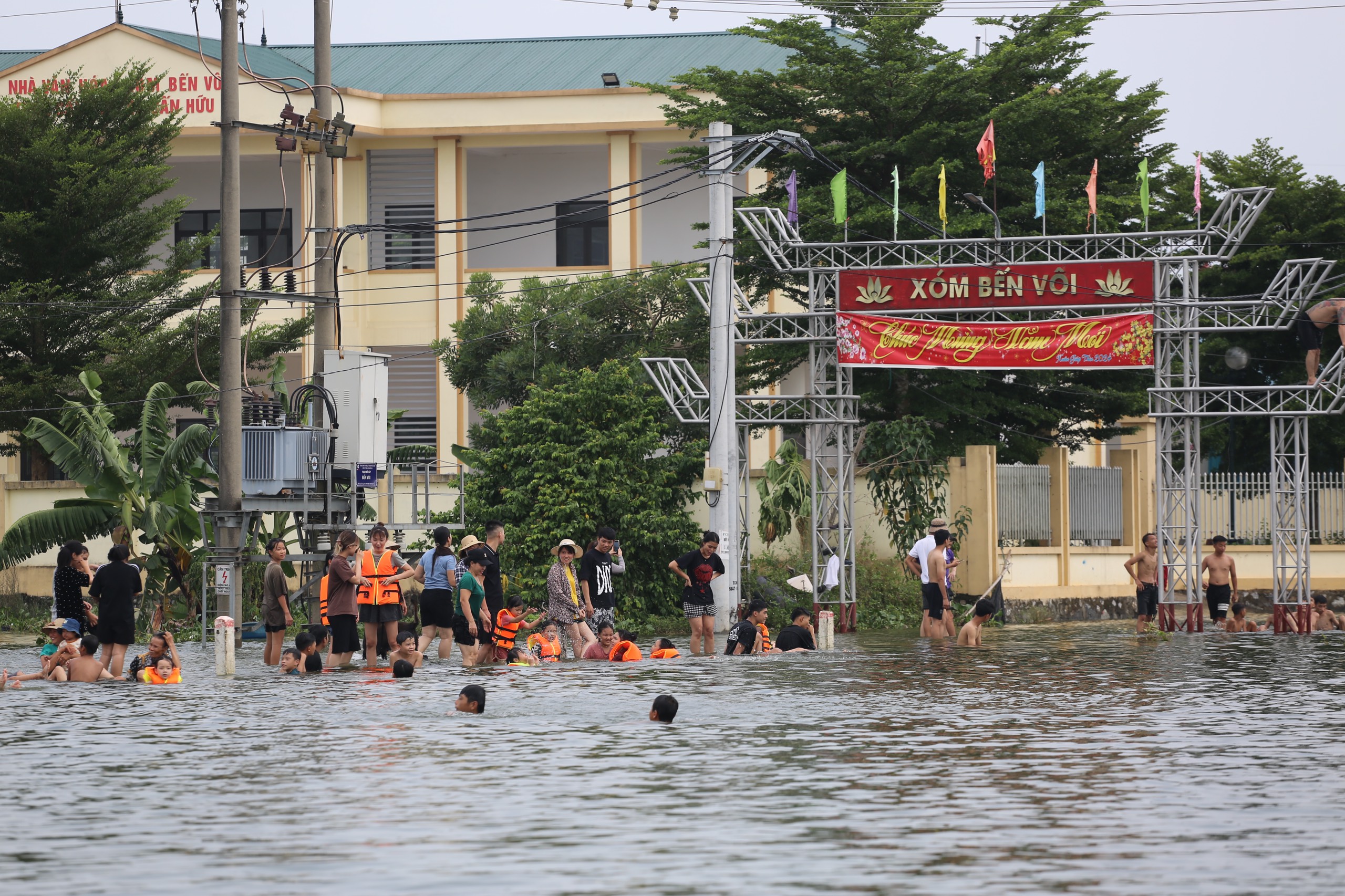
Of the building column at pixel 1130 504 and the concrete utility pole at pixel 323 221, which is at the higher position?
the concrete utility pole at pixel 323 221

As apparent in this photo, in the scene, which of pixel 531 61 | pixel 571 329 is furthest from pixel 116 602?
pixel 531 61

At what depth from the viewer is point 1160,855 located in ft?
27.9

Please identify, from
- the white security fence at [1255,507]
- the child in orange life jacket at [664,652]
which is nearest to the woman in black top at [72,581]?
the child in orange life jacket at [664,652]

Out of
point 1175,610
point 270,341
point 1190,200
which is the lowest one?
point 1175,610

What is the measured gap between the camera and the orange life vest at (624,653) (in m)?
21.7

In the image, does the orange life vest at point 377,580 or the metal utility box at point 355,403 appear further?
the metal utility box at point 355,403

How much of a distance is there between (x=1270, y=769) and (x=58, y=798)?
7763 mm

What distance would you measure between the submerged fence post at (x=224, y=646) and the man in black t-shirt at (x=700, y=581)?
5557mm

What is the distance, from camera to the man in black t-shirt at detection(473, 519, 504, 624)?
20531mm

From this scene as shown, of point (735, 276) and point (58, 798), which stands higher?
point (735, 276)

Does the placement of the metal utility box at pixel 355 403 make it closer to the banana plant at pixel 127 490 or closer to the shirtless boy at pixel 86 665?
the banana plant at pixel 127 490

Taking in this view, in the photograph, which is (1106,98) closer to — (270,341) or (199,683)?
(270,341)

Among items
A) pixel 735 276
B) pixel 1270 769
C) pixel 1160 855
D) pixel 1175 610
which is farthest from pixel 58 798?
pixel 1175 610

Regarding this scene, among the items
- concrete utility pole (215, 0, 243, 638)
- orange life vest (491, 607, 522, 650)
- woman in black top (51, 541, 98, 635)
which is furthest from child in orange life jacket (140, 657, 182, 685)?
concrete utility pole (215, 0, 243, 638)
